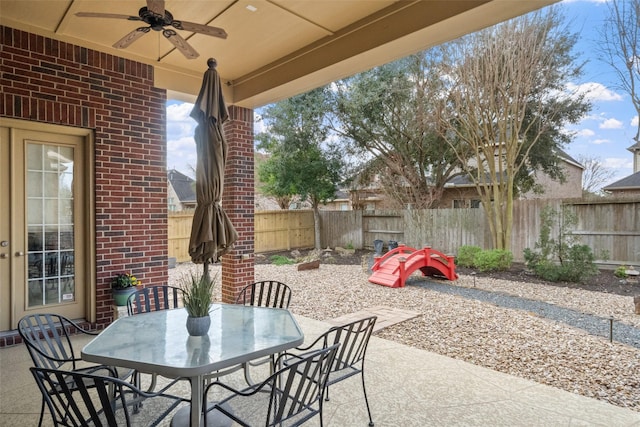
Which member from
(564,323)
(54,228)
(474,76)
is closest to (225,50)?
(54,228)

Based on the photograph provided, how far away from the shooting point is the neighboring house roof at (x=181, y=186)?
74.5 feet

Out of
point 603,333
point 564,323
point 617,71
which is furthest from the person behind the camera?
point 617,71

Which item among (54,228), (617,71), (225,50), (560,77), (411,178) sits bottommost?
(54,228)

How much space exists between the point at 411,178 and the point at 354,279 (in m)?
4.72

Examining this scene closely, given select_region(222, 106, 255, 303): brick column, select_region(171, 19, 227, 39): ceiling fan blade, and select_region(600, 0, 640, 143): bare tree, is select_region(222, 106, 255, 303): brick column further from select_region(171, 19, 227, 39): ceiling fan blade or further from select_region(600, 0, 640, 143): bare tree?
select_region(600, 0, 640, 143): bare tree

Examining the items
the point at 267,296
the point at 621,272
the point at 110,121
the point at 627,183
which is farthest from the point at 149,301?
the point at 627,183

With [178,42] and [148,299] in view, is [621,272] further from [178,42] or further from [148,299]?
[178,42]

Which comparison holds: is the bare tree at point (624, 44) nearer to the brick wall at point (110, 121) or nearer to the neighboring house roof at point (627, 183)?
the neighboring house roof at point (627, 183)

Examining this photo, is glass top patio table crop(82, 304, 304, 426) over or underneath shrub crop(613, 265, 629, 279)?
over

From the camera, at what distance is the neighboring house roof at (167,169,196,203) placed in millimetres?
22702

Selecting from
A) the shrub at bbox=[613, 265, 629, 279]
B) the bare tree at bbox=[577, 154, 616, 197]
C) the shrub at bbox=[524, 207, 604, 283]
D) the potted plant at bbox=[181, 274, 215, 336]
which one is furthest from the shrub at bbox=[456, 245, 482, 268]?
the bare tree at bbox=[577, 154, 616, 197]

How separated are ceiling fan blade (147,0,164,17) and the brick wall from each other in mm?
1953

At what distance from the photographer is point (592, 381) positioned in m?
3.22

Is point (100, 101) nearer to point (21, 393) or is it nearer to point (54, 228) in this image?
point (54, 228)
